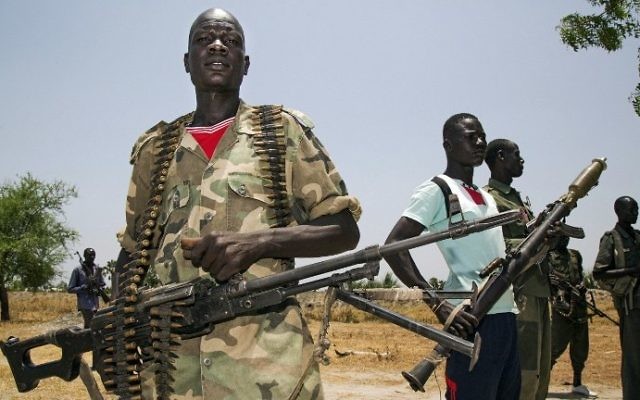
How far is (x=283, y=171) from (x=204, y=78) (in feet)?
1.65

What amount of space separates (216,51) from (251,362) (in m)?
1.21

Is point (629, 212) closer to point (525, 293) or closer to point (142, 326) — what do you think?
point (525, 293)

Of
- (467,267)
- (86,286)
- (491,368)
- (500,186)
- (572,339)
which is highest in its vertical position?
(500,186)

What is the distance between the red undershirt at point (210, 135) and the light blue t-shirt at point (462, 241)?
174 cm

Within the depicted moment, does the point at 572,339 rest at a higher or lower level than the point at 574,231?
lower

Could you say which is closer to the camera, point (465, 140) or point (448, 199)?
point (448, 199)

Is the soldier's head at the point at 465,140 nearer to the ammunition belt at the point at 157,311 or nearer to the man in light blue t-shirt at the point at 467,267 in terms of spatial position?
the man in light blue t-shirt at the point at 467,267

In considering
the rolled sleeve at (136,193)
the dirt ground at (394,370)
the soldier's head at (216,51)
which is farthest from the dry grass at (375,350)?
the soldier's head at (216,51)

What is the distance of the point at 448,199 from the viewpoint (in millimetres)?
4414

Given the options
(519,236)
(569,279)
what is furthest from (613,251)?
(519,236)

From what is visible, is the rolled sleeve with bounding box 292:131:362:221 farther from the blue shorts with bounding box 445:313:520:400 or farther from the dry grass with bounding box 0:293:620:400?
the dry grass with bounding box 0:293:620:400

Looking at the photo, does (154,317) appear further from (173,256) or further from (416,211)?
(416,211)

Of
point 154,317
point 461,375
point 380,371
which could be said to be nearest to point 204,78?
point 154,317

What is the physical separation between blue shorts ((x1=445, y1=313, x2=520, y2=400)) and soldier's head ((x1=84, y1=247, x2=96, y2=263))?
1198 cm
